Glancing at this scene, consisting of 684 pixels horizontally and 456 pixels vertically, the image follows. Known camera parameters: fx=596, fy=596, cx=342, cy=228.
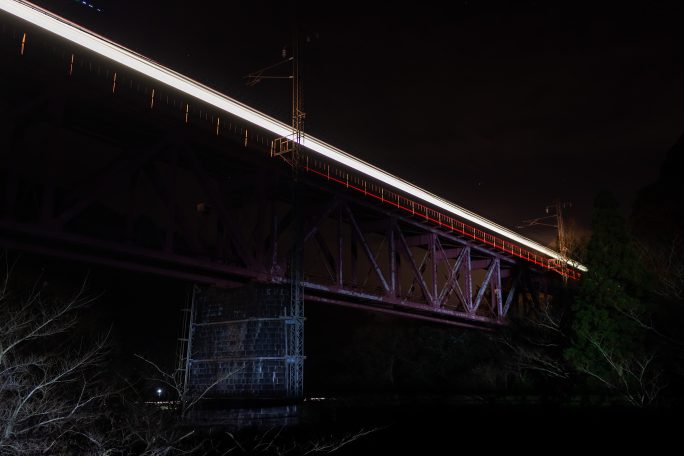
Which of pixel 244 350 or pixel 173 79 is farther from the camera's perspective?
pixel 244 350

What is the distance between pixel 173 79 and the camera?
93.2 feet

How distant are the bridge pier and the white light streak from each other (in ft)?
29.9

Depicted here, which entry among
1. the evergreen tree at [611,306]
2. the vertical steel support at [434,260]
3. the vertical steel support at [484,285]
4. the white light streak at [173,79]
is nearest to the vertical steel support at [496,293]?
the vertical steel support at [484,285]

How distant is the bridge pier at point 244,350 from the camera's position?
94.1 feet

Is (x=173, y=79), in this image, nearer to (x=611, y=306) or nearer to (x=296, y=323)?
(x=296, y=323)

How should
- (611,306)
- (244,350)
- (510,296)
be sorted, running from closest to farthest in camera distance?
1. (244,350)
2. (611,306)
3. (510,296)

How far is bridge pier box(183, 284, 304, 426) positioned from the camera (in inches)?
1129

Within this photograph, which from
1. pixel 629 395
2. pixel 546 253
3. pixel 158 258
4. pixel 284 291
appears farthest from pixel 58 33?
pixel 546 253

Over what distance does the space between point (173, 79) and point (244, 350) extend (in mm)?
14050

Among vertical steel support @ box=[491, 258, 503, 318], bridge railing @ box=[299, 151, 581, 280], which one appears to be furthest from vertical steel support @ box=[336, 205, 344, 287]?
vertical steel support @ box=[491, 258, 503, 318]

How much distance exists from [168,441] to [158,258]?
14.9 metres

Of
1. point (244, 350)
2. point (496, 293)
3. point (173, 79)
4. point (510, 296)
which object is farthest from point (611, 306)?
point (510, 296)

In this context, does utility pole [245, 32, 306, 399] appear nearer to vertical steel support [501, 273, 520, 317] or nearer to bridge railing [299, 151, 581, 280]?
bridge railing [299, 151, 581, 280]

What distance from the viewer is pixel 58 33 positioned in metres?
24.2
